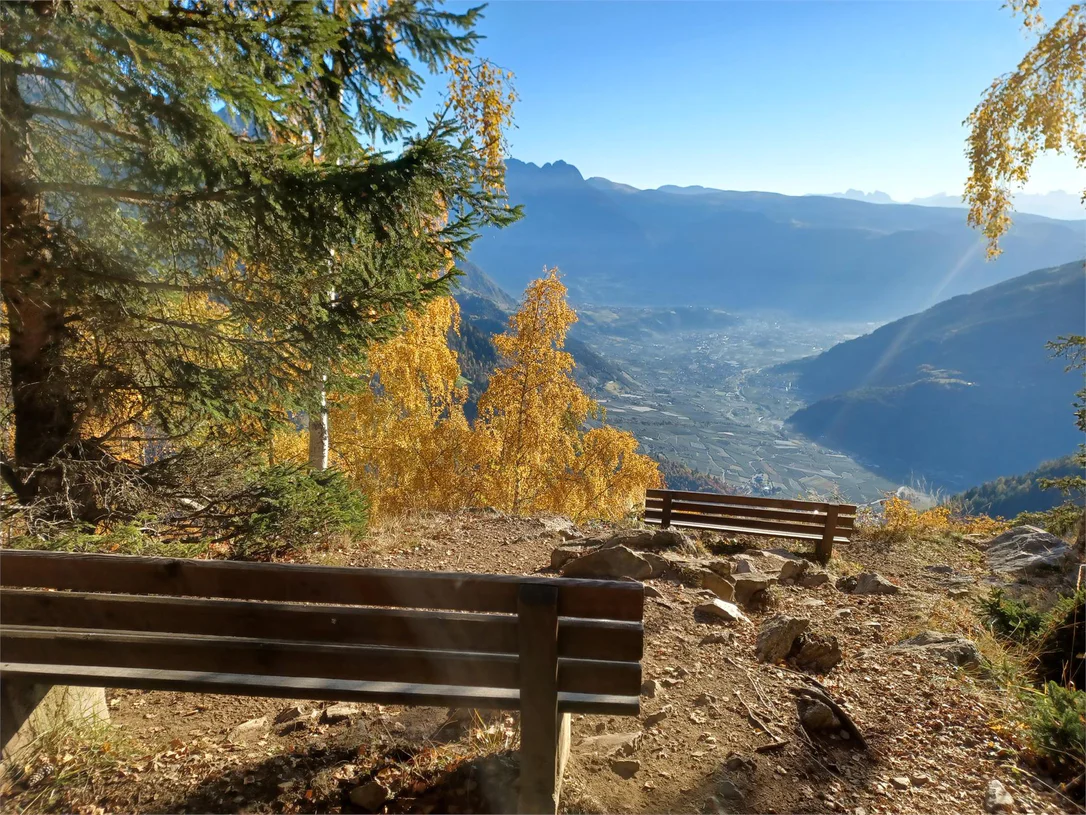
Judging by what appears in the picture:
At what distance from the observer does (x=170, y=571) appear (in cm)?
264

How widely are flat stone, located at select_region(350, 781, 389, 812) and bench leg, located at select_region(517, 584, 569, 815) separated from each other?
2.44 feet

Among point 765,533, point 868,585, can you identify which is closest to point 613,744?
point 868,585

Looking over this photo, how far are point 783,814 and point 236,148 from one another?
249 inches

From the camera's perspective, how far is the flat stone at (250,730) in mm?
3441

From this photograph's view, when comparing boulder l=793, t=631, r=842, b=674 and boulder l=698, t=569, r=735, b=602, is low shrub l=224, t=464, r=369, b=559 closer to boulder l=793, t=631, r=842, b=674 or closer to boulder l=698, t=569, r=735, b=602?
boulder l=698, t=569, r=735, b=602

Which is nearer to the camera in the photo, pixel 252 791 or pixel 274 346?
pixel 252 791

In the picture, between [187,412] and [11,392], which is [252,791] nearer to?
[187,412]

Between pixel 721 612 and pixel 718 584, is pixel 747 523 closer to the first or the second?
pixel 718 584

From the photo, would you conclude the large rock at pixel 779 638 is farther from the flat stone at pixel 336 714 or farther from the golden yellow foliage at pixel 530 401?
the golden yellow foliage at pixel 530 401

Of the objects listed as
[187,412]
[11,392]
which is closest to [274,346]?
[187,412]

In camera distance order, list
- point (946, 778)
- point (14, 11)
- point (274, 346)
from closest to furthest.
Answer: point (946, 778), point (14, 11), point (274, 346)

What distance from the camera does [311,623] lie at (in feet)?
8.45

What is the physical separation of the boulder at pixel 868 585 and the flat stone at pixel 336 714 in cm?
687

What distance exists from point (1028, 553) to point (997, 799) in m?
9.00
